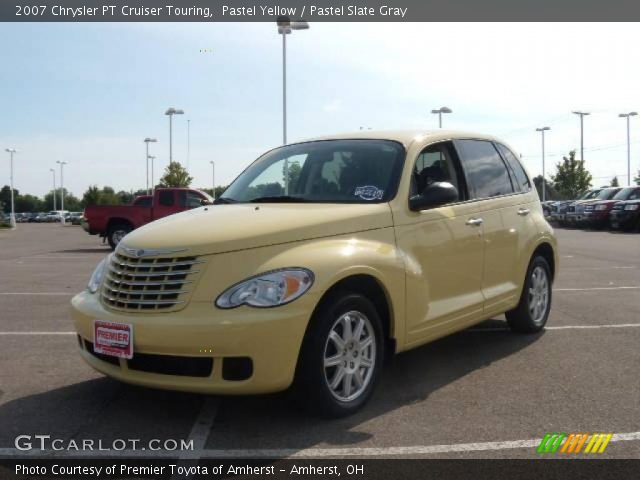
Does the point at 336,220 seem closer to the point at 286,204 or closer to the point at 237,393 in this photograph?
the point at 286,204

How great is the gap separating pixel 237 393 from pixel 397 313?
1.25 metres

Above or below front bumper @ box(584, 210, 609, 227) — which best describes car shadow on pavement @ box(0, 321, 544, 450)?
below

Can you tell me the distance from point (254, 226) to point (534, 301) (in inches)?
135

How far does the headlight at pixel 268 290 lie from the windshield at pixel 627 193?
2796 centimetres

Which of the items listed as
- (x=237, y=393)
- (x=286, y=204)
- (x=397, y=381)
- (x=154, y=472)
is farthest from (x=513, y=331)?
(x=154, y=472)

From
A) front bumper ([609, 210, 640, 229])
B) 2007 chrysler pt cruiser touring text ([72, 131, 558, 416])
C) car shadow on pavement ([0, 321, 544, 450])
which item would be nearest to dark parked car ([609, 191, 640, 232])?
front bumper ([609, 210, 640, 229])

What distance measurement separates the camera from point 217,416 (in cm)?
406

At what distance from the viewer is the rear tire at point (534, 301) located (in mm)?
6180

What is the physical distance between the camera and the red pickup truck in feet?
68.7

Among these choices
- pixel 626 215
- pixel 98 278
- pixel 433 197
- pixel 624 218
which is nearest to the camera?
pixel 98 278

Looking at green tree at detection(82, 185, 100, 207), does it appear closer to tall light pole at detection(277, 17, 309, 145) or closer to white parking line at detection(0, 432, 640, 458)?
tall light pole at detection(277, 17, 309, 145)

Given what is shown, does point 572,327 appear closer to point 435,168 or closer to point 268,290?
point 435,168

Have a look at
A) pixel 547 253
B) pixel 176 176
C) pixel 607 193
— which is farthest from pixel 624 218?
pixel 176 176

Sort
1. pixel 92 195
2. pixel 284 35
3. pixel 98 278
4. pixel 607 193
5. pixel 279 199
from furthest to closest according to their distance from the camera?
pixel 92 195, pixel 607 193, pixel 284 35, pixel 279 199, pixel 98 278
